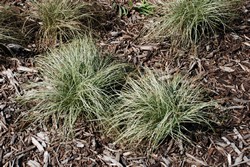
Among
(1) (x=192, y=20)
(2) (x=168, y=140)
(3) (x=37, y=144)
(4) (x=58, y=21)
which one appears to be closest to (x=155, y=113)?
(2) (x=168, y=140)

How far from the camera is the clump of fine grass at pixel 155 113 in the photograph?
11.3 ft

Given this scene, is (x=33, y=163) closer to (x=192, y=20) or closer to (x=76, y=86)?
(x=76, y=86)

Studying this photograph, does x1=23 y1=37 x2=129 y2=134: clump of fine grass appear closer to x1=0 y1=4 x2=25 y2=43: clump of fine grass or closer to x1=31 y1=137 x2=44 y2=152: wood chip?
x1=31 y1=137 x2=44 y2=152: wood chip

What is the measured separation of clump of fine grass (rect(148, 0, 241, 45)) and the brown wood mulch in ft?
0.36

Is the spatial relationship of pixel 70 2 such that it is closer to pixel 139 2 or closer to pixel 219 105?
pixel 139 2

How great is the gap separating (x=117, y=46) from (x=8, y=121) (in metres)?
1.31

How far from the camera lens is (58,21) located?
4.43 m

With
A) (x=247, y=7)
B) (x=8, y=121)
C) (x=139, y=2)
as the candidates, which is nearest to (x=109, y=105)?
(x=8, y=121)

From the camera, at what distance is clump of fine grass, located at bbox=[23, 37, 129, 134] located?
3.64 metres

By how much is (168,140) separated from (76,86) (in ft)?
2.87

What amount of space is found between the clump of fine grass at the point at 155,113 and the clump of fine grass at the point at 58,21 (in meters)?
1.04

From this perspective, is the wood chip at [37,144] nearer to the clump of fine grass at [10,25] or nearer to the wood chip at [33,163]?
the wood chip at [33,163]

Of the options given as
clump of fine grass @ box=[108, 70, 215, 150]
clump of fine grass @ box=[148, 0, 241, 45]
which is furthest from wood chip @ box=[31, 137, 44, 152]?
clump of fine grass @ box=[148, 0, 241, 45]

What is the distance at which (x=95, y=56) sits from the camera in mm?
3984
